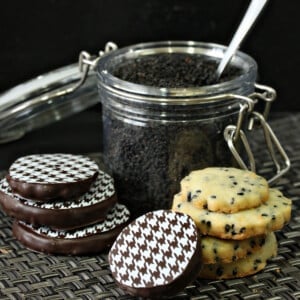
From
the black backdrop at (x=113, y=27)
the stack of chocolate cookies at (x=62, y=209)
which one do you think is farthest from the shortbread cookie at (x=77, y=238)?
the black backdrop at (x=113, y=27)

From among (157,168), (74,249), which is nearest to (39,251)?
(74,249)

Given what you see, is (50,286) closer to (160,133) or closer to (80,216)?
(80,216)

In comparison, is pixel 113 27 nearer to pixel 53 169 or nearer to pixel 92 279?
pixel 53 169

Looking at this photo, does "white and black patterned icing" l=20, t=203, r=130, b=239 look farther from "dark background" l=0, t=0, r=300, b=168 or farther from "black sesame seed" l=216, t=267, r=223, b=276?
"dark background" l=0, t=0, r=300, b=168

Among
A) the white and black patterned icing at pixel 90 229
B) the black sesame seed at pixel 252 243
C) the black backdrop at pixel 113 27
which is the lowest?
the white and black patterned icing at pixel 90 229

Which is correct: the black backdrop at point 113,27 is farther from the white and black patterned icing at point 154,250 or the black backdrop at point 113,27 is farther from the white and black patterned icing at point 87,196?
the white and black patterned icing at point 154,250
